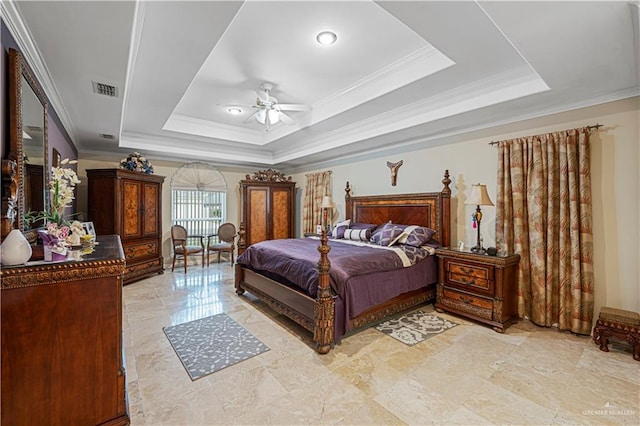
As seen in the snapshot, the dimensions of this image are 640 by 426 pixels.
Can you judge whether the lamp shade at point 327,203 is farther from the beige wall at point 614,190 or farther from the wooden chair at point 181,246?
the beige wall at point 614,190

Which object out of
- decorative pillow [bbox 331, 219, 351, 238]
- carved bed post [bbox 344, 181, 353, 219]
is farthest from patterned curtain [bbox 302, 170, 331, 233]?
decorative pillow [bbox 331, 219, 351, 238]

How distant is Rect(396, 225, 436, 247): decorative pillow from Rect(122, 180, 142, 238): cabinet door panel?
172 inches

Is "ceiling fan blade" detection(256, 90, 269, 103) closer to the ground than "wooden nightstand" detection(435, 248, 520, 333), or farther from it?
farther from it

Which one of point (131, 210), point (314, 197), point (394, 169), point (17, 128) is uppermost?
point (394, 169)

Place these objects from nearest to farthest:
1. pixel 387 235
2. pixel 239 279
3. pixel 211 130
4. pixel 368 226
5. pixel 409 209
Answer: pixel 387 235, pixel 239 279, pixel 409 209, pixel 368 226, pixel 211 130

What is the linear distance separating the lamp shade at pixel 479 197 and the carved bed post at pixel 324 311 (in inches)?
76.3

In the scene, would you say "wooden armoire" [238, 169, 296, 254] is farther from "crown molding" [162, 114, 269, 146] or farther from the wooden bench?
the wooden bench

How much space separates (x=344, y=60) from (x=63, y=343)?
3.14 meters

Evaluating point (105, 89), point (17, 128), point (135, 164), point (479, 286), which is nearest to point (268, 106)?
point (105, 89)

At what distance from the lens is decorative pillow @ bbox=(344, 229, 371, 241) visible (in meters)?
4.46

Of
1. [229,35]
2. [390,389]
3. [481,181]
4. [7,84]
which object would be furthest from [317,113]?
[390,389]

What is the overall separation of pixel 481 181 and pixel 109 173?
5582mm

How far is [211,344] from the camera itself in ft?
8.92

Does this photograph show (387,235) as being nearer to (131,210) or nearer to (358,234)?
(358,234)
